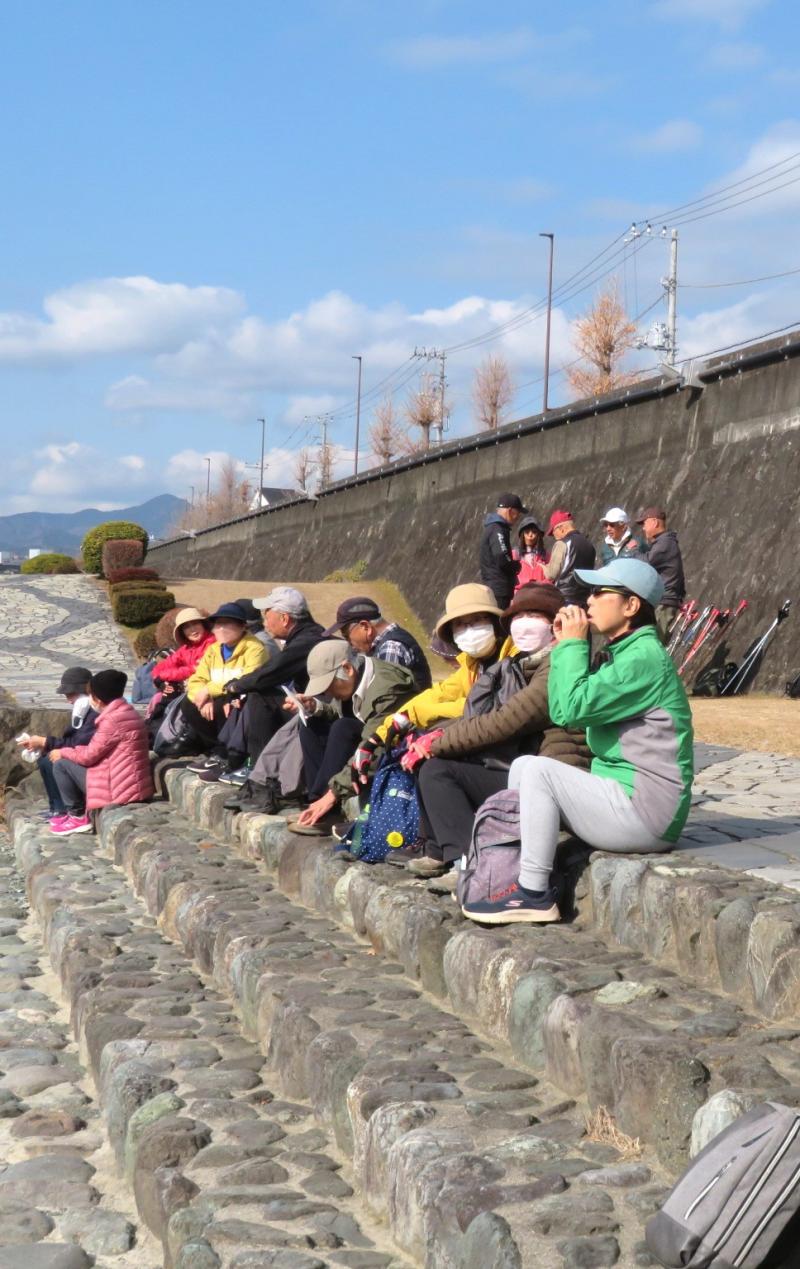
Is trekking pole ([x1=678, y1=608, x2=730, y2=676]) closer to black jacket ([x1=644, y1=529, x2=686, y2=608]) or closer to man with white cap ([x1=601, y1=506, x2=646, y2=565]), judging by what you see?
black jacket ([x1=644, y1=529, x2=686, y2=608])

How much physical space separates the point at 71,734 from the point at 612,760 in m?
6.16

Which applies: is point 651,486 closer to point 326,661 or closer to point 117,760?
point 117,760

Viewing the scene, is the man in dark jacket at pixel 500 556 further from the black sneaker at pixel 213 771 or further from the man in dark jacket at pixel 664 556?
the black sneaker at pixel 213 771

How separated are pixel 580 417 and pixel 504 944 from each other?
65.5ft

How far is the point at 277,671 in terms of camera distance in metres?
8.27

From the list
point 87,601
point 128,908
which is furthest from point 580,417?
point 128,908

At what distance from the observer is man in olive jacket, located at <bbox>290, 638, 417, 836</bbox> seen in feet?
22.2

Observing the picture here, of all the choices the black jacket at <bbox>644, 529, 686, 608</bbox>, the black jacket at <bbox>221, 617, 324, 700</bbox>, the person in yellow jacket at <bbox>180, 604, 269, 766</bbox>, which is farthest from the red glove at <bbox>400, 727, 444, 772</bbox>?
the black jacket at <bbox>644, 529, 686, 608</bbox>

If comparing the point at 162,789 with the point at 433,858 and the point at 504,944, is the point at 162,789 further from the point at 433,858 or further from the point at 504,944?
the point at 504,944

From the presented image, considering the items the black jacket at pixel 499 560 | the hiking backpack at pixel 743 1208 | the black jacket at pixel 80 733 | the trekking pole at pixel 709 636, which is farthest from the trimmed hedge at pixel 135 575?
the hiking backpack at pixel 743 1208

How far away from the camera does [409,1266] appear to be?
324 centimetres

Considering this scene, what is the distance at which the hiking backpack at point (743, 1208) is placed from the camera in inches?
105

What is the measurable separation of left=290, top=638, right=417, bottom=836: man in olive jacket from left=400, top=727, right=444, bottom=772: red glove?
0.76 metres

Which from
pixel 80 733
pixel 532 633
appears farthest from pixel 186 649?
pixel 532 633
